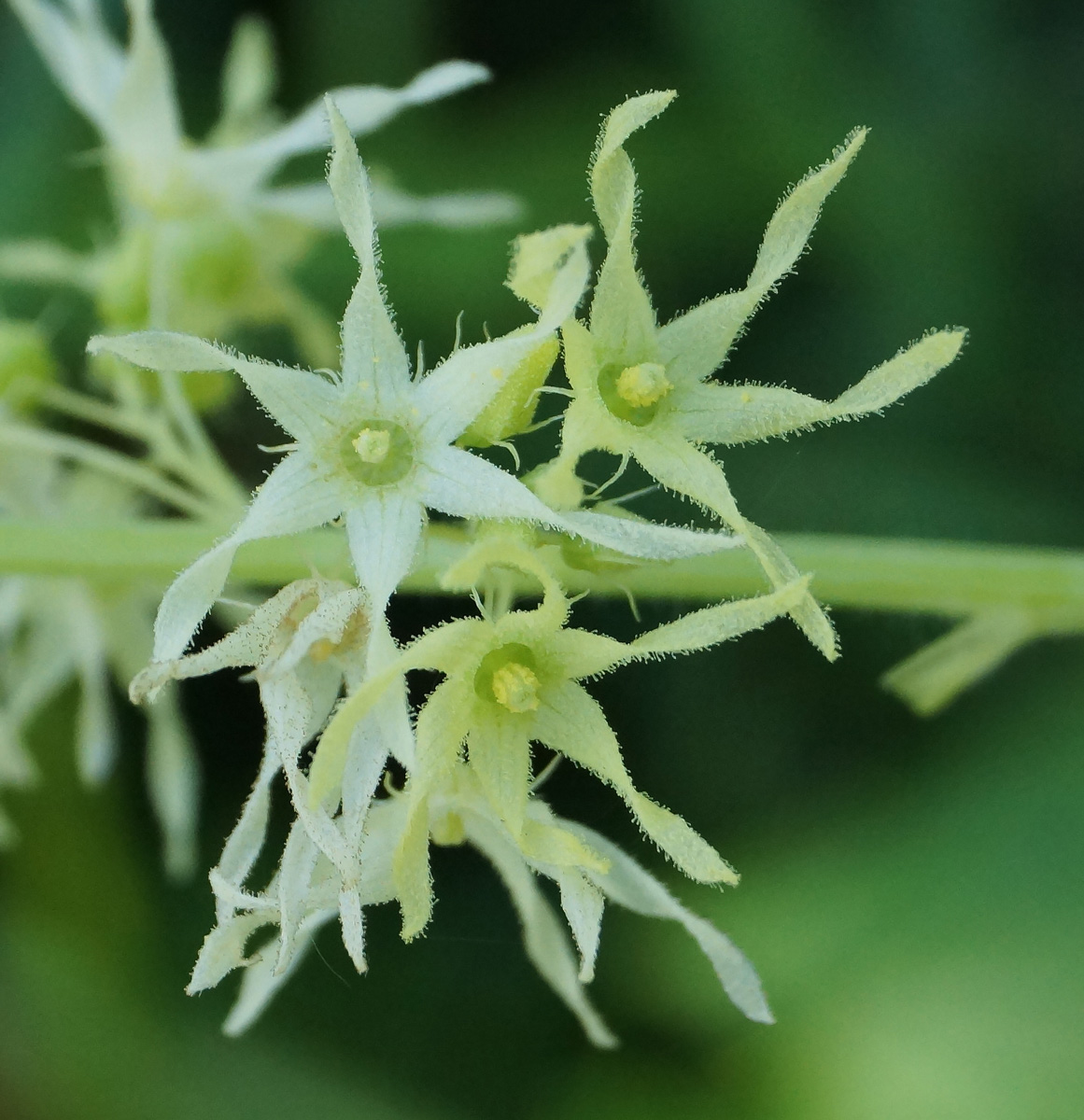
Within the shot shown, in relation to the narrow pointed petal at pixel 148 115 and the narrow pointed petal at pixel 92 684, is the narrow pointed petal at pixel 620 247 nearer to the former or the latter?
the narrow pointed petal at pixel 148 115

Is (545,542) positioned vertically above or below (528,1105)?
above

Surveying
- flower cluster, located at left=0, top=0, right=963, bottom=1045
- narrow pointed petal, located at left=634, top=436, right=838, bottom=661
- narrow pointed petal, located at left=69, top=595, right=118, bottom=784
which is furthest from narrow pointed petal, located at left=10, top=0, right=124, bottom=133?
narrow pointed petal, located at left=634, top=436, right=838, bottom=661

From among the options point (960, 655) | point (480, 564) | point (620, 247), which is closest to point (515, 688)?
point (480, 564)

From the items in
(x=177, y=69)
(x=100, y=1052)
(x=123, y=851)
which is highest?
(x=177, y=69)

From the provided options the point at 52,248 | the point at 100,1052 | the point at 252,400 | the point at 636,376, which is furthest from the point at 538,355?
the point at 100,1052

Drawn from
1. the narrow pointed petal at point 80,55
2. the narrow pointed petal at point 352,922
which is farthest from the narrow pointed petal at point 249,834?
the narrow pointed petal at point 80,55

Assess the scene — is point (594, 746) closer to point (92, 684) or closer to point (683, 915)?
point (683, 915)

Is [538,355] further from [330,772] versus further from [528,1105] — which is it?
[528,1105]
